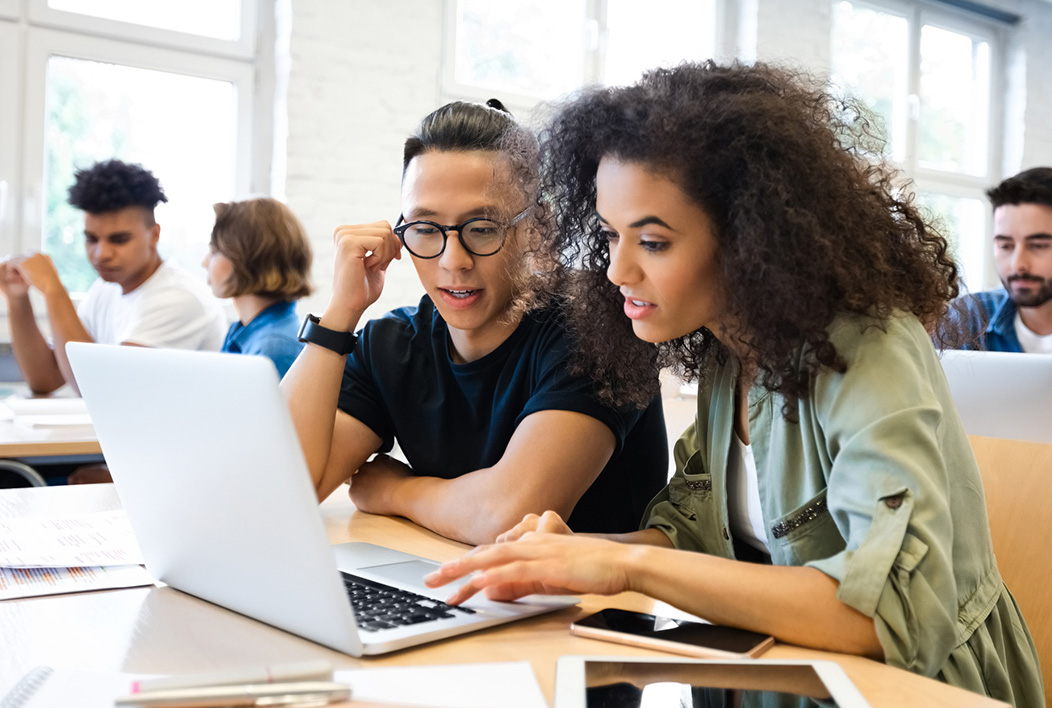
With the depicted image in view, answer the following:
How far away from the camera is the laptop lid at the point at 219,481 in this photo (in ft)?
2.34

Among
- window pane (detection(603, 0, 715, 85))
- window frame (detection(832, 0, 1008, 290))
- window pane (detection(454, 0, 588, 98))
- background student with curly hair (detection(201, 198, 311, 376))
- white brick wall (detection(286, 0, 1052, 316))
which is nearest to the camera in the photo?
background student with curly hair (detection(201, 198, 311, 376))

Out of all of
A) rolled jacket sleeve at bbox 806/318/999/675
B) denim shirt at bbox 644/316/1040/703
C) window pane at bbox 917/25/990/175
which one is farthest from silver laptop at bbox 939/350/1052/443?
window pane at bbox 917/25/990/175

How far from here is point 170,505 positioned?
2.93ft

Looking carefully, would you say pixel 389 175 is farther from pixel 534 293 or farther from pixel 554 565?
pixel 554 565

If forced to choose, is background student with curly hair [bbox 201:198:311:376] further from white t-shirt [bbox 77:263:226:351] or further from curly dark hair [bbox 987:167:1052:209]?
curly dark hair [bbox 987:167:1052:209]

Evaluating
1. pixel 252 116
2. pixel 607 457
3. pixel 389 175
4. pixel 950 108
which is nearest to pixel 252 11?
pixel 252 116

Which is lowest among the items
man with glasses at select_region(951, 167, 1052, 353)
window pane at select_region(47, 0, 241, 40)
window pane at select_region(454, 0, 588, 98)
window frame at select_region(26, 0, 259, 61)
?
man with glasses at select_region(951, 167, 1052, 353)

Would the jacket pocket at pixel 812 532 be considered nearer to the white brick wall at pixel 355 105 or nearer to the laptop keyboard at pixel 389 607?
the laptop keyboard at pixel 389 607

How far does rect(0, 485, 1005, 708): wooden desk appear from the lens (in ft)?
2.41

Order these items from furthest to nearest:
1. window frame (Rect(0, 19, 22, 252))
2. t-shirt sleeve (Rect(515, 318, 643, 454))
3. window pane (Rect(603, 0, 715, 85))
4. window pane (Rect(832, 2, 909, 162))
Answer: window pane (Rect(832, 2, 909, 162)) < window pane (Rect(603, 0, 715, 85)) < window frame (Rect(0, 19, 22, 252)) < t-shirt sleeve (Rect(515, 318, 643, 454))

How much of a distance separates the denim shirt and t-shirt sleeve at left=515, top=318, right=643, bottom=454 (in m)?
0.18

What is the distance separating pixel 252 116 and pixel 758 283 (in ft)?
11.5

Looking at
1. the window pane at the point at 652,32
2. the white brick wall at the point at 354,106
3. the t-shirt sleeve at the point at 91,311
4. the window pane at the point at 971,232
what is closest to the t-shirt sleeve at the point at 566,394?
the t-shirt sleeve at the point at 91,311

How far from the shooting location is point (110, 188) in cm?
318
